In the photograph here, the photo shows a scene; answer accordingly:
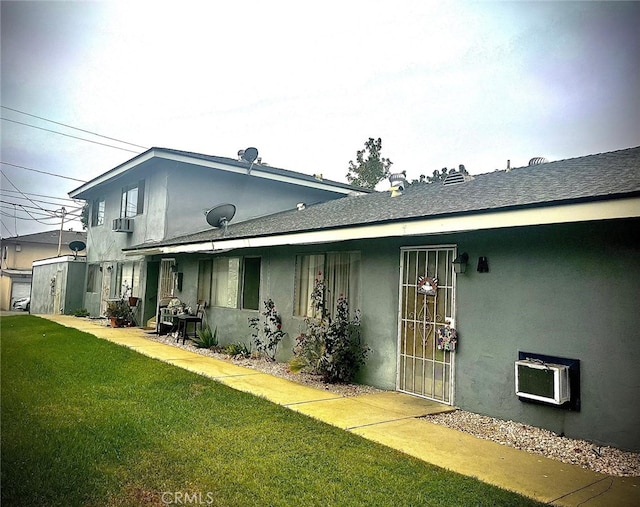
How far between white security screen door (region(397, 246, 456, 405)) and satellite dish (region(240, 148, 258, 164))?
9120 millimetres

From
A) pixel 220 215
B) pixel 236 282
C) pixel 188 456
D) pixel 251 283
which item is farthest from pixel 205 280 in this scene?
pixel 188 456

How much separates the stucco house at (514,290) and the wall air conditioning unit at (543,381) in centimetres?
1

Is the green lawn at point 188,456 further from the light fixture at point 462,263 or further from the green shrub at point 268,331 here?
the green shrub at point 268,331

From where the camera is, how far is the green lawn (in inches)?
132

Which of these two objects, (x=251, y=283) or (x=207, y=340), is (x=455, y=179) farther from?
(x=207, y=340)

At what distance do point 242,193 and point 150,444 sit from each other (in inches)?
455

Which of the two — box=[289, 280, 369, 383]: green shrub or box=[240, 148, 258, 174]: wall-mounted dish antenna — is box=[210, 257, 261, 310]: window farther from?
box=[240, 148, 258, 174]: wall-mounted dish antenna

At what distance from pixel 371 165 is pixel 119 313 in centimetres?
2247

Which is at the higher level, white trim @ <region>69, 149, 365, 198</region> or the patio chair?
white trim @ <region>69, 149, 365, 198</region>

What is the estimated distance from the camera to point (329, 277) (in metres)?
8.44

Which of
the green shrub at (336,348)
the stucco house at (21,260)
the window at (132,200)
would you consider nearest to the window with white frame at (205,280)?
the window at (132,200)

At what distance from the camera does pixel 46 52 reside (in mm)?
3227

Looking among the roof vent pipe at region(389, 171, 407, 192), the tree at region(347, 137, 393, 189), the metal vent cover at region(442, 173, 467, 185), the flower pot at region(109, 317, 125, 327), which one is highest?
the tree at region(347, 137, 393, 189)

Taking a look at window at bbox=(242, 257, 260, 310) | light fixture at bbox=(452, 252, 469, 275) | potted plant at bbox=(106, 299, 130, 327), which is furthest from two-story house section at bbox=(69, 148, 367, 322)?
light fixture at bbox=(452, 252, 469, 275)
